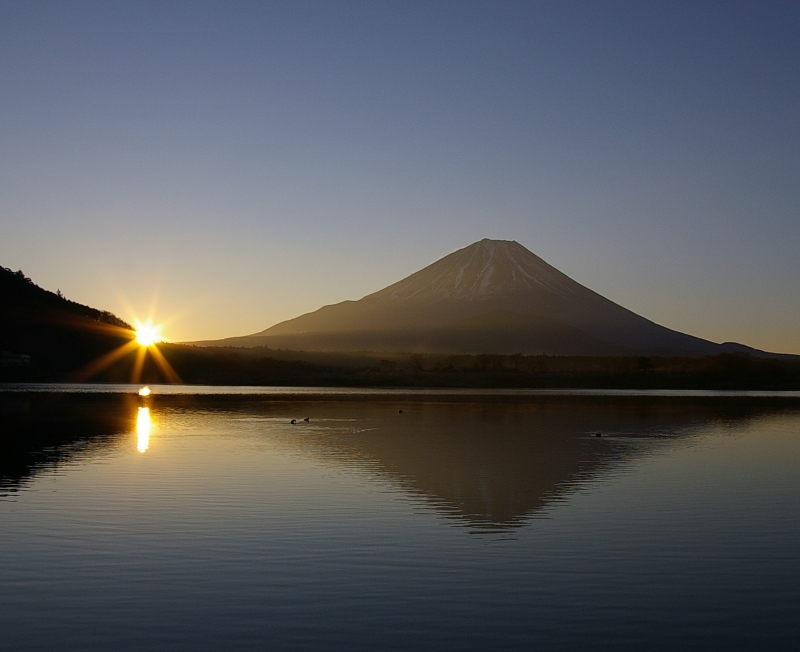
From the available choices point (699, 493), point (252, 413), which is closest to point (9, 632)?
point (699, 493)

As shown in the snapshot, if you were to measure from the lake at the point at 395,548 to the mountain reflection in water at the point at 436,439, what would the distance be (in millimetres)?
280

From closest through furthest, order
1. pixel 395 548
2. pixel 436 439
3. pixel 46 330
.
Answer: pixel 395 548
pixel 436 439
pixel 46 330

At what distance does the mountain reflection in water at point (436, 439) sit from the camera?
29.3 meters

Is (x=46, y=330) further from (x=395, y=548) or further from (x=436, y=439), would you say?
(x=395, y=548)

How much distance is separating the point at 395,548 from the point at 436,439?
95.4 ft

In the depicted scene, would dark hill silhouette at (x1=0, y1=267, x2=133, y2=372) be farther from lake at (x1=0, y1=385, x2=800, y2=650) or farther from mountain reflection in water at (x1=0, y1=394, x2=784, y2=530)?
lake at (x1=0, y1=385, x2=800, y2=650)

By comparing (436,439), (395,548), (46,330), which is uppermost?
(46,330)

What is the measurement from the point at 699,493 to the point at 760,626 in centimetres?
1584

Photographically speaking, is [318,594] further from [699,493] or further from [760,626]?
[699,493]

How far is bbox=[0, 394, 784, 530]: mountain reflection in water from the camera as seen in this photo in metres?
29.3

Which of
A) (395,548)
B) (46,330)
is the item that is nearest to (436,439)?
(395,548)

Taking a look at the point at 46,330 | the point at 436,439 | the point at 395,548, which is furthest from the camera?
the point at 46,330

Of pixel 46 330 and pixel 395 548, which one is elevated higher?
pixel 46 330

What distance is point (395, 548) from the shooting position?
19.5 m
